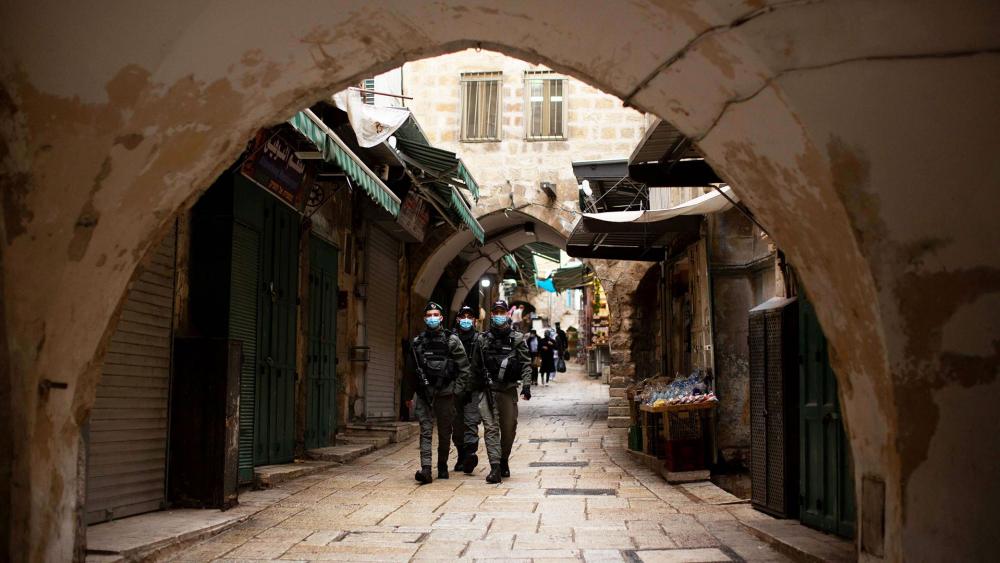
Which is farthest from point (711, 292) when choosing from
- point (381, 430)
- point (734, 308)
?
point (381, 430)

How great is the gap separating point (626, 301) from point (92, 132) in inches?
534

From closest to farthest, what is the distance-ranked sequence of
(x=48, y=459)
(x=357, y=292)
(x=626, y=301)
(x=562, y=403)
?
(x=48, y=459)
(x=357, y=292)
(x=626, y=301)
(x=562, y=403)

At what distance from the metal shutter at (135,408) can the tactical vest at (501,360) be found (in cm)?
355

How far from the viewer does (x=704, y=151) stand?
3.79 metres

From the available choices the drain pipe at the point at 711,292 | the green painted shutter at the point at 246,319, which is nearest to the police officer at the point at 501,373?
the drain pipe at the point at 711,292

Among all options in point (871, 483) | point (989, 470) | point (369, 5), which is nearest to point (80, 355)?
point (369, 5)

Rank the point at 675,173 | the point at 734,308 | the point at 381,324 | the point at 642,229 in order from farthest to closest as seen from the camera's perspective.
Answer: the point at 381,324
the point at 642,229
the point at 734,308
the point at 675,173

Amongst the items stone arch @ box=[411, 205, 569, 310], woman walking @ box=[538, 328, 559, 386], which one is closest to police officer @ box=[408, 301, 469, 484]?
stone arch @ box=[411, 205, 569, 310]

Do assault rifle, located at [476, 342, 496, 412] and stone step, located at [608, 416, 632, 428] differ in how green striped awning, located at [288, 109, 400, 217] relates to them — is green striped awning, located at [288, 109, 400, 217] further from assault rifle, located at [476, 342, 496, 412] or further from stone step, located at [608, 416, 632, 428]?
stone step, located at [608, 416, 632, 428]

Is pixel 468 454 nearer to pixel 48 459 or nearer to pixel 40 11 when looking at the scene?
pixel 48 459

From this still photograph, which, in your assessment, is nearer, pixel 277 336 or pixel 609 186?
pixel 277 336

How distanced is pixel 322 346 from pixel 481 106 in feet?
24.4

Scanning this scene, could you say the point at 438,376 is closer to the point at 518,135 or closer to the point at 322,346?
the point at 322,346

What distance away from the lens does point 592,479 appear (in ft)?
30.3
